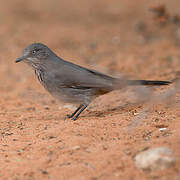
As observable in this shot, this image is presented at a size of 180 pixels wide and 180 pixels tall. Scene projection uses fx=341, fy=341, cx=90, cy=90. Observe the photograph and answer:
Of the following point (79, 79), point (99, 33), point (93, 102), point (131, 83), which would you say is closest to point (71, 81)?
point (79, 79)

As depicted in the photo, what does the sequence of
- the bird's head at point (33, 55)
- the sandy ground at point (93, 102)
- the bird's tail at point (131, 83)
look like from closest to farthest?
the sandy ground at point (93, 102) < the bird's tail at point (131, 83) < the bird's head at point (33, 55)

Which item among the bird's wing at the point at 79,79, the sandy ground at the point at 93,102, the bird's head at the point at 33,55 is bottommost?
the sandy ground at the point at 93,102

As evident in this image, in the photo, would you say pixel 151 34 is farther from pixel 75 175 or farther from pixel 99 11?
pixel 75 175

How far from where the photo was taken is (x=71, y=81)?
522 centimetres

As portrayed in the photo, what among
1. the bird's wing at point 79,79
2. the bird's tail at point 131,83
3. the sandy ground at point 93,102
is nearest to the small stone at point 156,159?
the sandy ground at point 93,102

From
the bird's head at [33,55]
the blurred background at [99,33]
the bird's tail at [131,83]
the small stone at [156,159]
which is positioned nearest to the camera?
the small stone at [156,159]

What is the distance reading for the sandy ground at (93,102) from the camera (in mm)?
3494

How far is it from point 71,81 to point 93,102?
123 centimetres

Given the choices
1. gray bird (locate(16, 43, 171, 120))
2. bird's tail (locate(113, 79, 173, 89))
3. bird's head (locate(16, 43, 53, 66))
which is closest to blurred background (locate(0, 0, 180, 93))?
bird's tail (locate(113, 79, 173, 89))

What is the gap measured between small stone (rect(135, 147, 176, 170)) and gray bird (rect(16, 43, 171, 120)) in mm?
1970

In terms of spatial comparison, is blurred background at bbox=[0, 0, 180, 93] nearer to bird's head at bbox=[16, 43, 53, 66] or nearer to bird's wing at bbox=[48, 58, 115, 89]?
bird's wing at bbox=[48, 58, 115, 89]

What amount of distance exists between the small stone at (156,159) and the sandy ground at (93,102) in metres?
0.05

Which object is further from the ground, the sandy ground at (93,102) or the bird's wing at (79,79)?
the bird's wing at (79,79)

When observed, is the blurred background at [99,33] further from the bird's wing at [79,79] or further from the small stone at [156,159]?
the small stone at [156,159]
